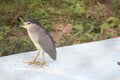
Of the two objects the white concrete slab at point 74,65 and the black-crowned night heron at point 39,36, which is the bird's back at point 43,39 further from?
the white concrete slab at point 74,65

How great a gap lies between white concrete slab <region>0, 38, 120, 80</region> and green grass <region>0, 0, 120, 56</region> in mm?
1180

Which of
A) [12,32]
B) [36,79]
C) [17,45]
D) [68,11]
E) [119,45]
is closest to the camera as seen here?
[36,79]

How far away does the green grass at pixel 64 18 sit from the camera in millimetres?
4379

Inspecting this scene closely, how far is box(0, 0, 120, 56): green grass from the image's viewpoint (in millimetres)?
4379

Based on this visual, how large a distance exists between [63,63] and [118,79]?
1.44 feet

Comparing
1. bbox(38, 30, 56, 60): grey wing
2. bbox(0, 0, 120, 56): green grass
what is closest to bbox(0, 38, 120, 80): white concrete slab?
bbox(38, 30, 56, 60): grey wing

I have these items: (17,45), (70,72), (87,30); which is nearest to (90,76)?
(70,72)

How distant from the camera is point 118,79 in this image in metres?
2.63

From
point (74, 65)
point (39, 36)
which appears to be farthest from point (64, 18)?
point (39, 36)

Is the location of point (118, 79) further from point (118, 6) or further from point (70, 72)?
point (118, 6)

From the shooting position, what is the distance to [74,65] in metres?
2.82

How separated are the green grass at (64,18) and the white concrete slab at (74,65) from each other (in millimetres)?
1180

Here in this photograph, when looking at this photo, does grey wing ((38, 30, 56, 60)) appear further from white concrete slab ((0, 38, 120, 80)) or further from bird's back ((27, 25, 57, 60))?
white concrete slab ((0, 38, 120, 80))

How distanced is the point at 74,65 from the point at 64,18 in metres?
2.09
